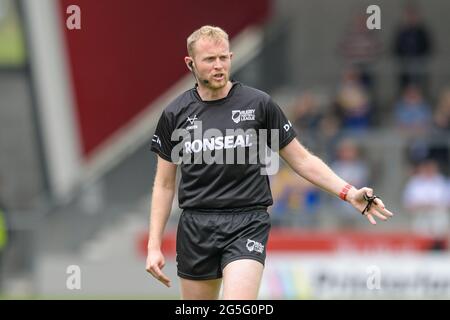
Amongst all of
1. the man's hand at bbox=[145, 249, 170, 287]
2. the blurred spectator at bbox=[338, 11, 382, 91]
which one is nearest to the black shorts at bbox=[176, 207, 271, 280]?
the man's hand at bbox=[145, 249, 170, 287]

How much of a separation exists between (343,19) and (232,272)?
17.3 m

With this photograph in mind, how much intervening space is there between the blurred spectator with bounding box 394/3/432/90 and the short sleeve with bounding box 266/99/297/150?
14.0 meters

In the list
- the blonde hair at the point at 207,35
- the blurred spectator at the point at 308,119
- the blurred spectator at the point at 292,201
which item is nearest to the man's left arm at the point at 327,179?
the blonde hair at the point at 207,35

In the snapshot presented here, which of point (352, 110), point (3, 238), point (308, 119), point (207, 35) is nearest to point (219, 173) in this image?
point (207, 35)

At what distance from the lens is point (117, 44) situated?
21125 millimetres

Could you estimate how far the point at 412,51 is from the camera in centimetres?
2162

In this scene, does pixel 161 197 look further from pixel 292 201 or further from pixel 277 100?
pixel 277 100

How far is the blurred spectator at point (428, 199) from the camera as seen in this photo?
59.1 ft

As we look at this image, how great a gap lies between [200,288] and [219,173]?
0.76 m

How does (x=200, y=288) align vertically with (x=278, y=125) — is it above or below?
below

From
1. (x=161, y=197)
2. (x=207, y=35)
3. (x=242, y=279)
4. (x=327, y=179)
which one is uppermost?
(x=207, y=35)

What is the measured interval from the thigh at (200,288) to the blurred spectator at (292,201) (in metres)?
10.2
